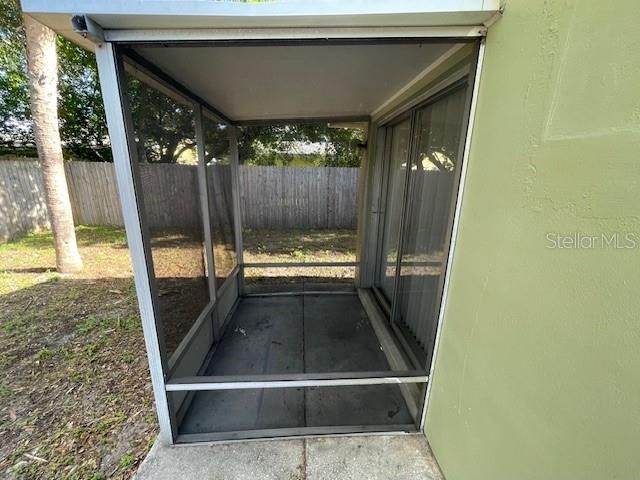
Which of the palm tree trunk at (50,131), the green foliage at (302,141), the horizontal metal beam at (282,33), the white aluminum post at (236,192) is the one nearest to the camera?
the horizontal metal beam at (282,33)

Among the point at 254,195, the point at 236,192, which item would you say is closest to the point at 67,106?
the point at 254,195

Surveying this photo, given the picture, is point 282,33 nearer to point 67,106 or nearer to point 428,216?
point 428,216

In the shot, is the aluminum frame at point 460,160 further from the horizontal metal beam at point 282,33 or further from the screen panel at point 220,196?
the screen panel at point 220,196

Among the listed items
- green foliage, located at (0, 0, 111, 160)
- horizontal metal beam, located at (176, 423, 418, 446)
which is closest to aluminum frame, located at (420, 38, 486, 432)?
horizontal metal beam, located at (176, 423, 418, 446)

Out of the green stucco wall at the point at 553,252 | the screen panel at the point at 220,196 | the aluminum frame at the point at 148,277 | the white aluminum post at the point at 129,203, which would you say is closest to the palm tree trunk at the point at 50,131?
the screen panel at the point at 220,196

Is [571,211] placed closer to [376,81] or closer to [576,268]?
[576,268]

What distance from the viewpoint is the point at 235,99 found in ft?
8.15

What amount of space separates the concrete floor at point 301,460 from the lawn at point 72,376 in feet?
0.79

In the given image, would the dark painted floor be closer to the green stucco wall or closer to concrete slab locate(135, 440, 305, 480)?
concrete slab locate(135, 440, 305, 480)

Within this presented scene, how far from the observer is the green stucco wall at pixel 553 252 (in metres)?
0.69

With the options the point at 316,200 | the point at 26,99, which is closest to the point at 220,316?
the point at 316,200

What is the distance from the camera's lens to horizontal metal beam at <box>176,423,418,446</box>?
5.77 feet

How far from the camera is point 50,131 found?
4.05m

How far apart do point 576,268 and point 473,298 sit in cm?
53
